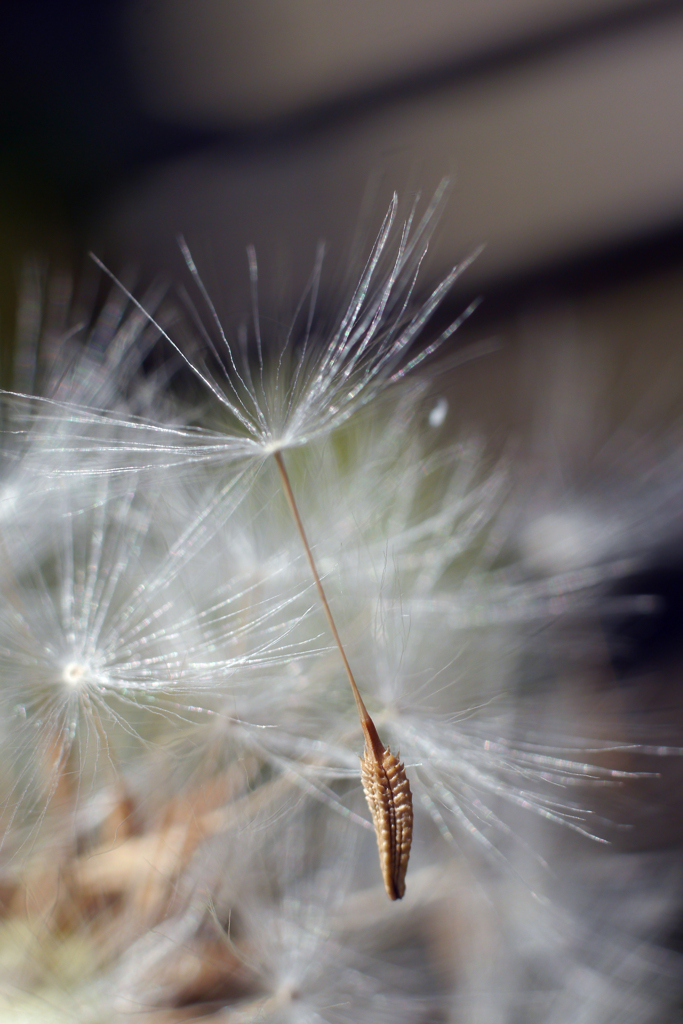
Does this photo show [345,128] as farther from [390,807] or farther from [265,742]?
[390,807]

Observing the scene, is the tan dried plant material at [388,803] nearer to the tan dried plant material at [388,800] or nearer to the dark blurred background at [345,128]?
the tan dried plant material at [388,800]

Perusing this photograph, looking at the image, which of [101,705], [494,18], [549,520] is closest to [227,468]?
[101,705]

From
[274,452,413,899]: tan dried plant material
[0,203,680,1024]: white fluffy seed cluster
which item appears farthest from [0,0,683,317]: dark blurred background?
[274,452,413,899]: tan dried plant material

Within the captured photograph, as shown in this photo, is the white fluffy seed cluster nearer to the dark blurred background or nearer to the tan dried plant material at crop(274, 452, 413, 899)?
the tan dried plant material at crop(274, 452, 413, 899)

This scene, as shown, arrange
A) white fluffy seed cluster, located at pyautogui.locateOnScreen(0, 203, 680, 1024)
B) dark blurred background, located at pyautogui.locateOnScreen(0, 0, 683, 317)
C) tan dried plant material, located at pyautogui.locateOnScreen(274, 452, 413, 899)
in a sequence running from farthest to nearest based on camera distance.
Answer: dark blurred background, located at pyautogui.locateOnScreen(0, 0, 683, 317), white fluffy seed cluster, located at pyautogui.locateOnScreen(0, 203, 680, 1024), tan dried plant material, located at pyautogui.locateOnScreen(274, 452, 413, 899)

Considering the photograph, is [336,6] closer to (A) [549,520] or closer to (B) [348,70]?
(B) [348,70]

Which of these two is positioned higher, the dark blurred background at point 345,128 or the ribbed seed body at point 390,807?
the dark blurred background at point 345,128

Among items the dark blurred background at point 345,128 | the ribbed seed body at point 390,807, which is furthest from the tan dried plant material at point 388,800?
the dark blurred background at point 345,128
